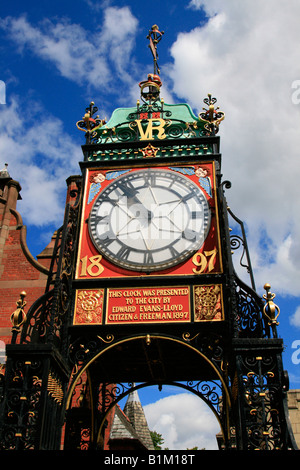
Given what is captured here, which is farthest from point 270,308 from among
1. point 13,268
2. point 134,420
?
point 134,420

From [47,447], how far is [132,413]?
36.9 feet

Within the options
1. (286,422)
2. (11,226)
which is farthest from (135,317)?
(11,226)

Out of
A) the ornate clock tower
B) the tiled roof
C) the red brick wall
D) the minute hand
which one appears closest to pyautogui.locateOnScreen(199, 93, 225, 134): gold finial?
the ornate clock tower

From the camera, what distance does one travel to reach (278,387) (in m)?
5.80

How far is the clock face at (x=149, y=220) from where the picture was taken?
23.8 feet

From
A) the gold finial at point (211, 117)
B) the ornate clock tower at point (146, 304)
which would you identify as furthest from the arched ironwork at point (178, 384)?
the gold finial at point (211, 117)

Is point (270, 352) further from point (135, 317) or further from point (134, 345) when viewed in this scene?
point (134, 345)

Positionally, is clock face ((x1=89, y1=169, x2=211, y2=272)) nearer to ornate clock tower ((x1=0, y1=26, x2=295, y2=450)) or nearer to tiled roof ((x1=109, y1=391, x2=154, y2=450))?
ornate clock tower ((x1=0, y1=26, x2=295, y2=450))

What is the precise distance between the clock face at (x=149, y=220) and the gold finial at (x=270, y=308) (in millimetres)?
1260

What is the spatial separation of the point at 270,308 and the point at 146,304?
158 cm
